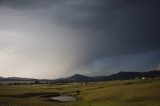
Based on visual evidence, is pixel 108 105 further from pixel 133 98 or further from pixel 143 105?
pixel 133 98

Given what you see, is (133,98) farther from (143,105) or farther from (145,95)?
(143,105)

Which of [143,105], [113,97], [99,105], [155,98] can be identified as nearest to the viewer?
[143,105]

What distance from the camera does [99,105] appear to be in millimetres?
72562

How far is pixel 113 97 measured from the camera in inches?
3669

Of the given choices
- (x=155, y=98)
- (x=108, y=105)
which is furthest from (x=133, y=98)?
(x=108, y=105)

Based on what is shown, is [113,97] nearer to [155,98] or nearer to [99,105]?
[155,98]

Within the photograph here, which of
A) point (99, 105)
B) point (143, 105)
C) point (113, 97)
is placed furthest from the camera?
point (113, 97)

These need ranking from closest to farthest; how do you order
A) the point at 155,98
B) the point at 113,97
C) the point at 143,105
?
1. the point at 143,105
2. the point at 155,98
3. the point at 113,97

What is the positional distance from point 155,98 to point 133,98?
586cm

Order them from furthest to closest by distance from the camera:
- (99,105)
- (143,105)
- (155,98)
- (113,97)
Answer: (113,97) < (155,98) < (99,105) < (143,105)

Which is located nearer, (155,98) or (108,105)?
(108,105)

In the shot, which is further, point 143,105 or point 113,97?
point 113,97

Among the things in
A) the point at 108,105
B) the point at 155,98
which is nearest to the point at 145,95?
the point at 155,98

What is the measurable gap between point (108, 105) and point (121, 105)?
3.59 metres
